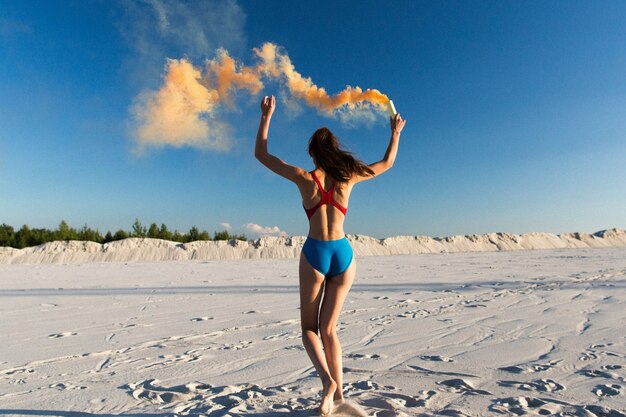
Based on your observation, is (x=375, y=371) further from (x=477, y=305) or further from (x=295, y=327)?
(x=477, y=305)

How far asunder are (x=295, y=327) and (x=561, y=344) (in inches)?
122

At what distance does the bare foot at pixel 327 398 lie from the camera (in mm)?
2574

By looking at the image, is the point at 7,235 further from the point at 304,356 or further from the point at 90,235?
the point at 304,356

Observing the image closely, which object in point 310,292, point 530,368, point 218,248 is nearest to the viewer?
point 310,292

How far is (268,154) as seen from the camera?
113 inches

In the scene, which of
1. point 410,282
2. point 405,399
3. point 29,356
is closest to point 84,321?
point 29,356

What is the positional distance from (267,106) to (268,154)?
41 centimetres

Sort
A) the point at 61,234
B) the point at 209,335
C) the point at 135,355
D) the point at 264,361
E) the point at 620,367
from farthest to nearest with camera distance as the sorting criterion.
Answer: the point at 61,234, the point at 209,335, the point at 135,355, the point at 264,361, the point at 620,367

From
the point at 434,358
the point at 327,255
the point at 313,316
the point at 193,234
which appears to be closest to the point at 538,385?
the point at 434,358

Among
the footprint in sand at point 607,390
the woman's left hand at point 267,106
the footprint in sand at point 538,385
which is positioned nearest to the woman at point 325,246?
the woman's left hand at point 267,106

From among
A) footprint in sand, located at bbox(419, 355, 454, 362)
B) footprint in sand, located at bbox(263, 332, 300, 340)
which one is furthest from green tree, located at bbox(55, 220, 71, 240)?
footprint in sand, located at bbox(419, 355, 454, 362)

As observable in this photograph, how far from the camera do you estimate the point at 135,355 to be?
14.1ft

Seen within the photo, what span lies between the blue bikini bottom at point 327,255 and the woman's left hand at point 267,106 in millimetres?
991

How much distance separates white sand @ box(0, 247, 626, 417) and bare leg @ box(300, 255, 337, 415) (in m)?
0.28
